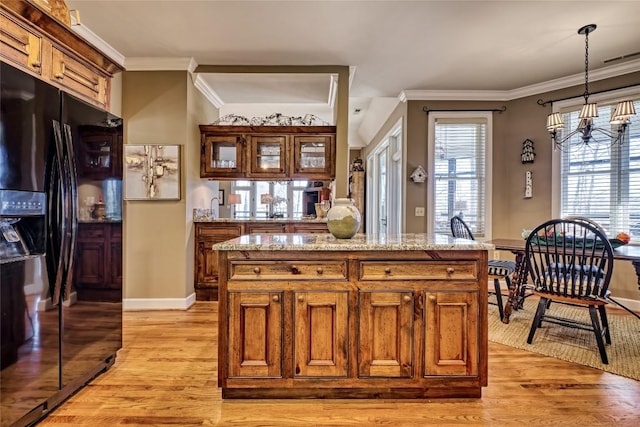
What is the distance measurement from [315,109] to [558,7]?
11.3ft

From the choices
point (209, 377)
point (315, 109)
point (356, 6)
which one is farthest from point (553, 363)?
point (315, 109)

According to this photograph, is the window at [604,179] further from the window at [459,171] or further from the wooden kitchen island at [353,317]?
the wooden kitchen island at [353,317]

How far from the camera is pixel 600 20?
2.95 m

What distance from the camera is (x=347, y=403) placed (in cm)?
190

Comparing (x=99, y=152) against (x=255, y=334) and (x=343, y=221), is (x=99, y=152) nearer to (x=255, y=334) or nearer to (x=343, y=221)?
(x=255, y=334)

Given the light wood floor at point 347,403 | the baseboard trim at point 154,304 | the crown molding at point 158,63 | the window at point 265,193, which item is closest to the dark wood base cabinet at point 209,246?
the baseboard trim at point 154,304

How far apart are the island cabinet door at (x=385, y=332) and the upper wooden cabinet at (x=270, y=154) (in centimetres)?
253

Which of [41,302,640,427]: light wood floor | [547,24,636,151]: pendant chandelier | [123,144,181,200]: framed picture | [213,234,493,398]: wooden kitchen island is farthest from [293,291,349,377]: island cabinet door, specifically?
[547,24,636,151]: pendant chandelier

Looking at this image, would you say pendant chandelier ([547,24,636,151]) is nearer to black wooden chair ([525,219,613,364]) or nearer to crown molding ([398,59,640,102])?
crown molding ([398,59,640,102])

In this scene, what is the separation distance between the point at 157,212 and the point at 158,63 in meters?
1.66

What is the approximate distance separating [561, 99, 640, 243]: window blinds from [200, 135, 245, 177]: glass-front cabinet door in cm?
417

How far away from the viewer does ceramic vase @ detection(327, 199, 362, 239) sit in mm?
2072

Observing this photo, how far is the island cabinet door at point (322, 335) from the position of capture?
1879 millimetres

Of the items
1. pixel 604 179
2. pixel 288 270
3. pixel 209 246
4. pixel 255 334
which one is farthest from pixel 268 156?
pixel 604 179
